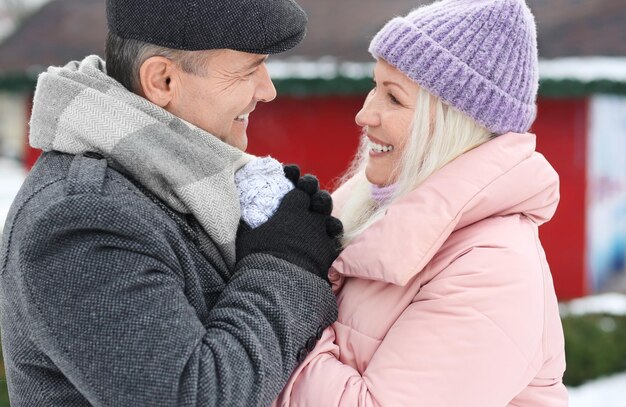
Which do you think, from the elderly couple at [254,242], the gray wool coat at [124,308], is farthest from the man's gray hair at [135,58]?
the gray wool coat at [124,308]

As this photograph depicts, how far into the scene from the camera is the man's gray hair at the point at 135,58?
1.99m

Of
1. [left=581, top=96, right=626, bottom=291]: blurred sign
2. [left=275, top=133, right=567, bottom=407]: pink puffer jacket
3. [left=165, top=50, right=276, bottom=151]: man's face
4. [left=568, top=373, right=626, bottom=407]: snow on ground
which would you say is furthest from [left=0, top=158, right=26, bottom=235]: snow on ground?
[left=275, top=133, right=567, bottom=407]: pink puffer jacket

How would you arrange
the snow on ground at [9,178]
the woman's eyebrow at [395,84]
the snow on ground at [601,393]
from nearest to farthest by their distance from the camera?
1. the woman's eyebrow at [395,84]
2. the snow on ground at [601,393]
3. the snow on ground at [9,178]

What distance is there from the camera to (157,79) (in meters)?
2.02

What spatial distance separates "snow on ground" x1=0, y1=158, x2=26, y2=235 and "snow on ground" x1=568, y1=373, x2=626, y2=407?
20.2ft

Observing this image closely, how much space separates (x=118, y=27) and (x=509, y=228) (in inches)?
44.8

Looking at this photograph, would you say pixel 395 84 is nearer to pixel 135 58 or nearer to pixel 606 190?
pixel 135 58

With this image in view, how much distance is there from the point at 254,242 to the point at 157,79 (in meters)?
0.49

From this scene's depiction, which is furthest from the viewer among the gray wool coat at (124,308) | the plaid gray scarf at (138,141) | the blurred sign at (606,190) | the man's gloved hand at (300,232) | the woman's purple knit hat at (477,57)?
the blurred sign at (606,190)

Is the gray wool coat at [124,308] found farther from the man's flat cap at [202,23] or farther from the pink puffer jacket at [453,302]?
the man's flat cap at [202,23]

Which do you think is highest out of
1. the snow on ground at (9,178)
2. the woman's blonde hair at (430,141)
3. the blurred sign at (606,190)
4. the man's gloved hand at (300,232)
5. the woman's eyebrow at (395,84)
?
the woman's eyebrow at (395,84)

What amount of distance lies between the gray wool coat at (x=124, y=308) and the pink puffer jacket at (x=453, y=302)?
0.20 meters

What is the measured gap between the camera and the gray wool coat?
164 cm

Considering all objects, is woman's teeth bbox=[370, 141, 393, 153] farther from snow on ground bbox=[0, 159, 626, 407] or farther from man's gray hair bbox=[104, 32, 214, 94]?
snow on ground bbox=[0, 159, 626, 407]
